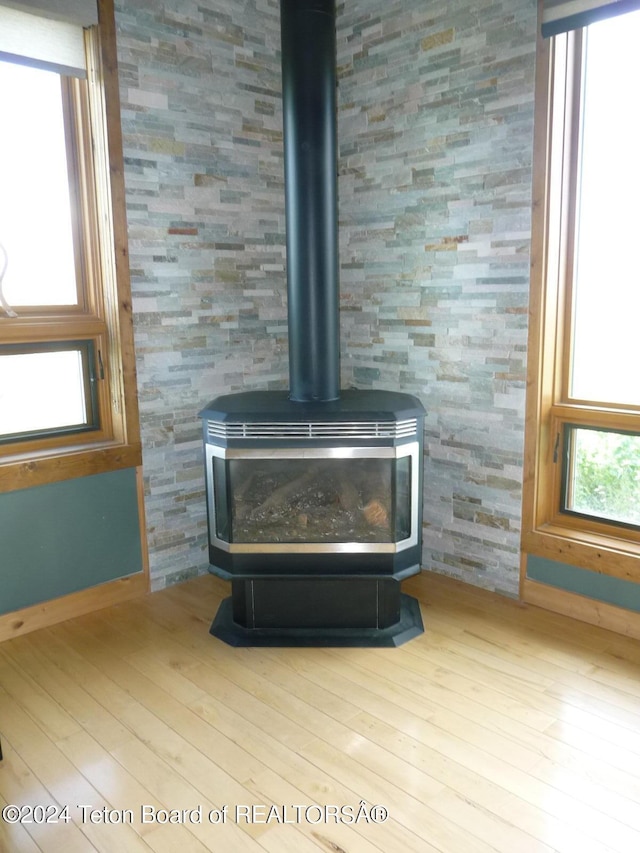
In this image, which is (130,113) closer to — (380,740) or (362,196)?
(362,196)

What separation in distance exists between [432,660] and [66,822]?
1373 millimetres

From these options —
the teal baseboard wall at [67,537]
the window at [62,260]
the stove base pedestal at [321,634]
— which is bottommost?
the stove base pedestal at [321,634]

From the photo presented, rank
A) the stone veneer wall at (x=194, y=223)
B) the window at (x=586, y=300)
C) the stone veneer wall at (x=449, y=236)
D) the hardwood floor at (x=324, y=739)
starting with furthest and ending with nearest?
the stone veneer wall at (x=194, y=223), the stone veneer wall at (x=449, y=236), the window at (x=586, y=300), the hardwood floor at (x=324, y=739)

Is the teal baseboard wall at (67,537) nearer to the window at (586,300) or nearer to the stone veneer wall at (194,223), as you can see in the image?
the stone veneer wall at (194,223)

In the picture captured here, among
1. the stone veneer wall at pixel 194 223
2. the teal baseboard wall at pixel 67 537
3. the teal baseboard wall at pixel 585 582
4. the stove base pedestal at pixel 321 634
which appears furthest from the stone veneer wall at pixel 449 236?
the teal baseboard wall at pixel 67 537

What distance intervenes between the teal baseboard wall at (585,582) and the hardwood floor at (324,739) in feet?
0.47

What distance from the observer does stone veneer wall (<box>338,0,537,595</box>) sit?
2.91 metres

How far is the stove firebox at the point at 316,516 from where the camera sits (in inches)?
108

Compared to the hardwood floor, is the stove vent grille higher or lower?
higher

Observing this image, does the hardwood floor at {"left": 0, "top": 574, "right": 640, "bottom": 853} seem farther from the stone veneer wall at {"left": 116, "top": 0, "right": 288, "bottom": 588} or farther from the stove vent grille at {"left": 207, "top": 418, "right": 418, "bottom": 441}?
the stove vent grille at {"left": 207, "top": 418, "right": 418, "bottom": 441}

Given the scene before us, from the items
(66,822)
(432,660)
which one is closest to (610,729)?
(432,660)

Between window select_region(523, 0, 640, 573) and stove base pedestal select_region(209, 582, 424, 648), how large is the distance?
26.1 inches

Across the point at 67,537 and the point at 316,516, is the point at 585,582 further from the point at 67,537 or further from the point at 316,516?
the point at 67,537

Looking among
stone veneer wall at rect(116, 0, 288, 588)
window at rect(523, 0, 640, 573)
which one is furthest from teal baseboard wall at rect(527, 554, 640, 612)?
stone veneer wall at rect(116, 0, 288, 588)
